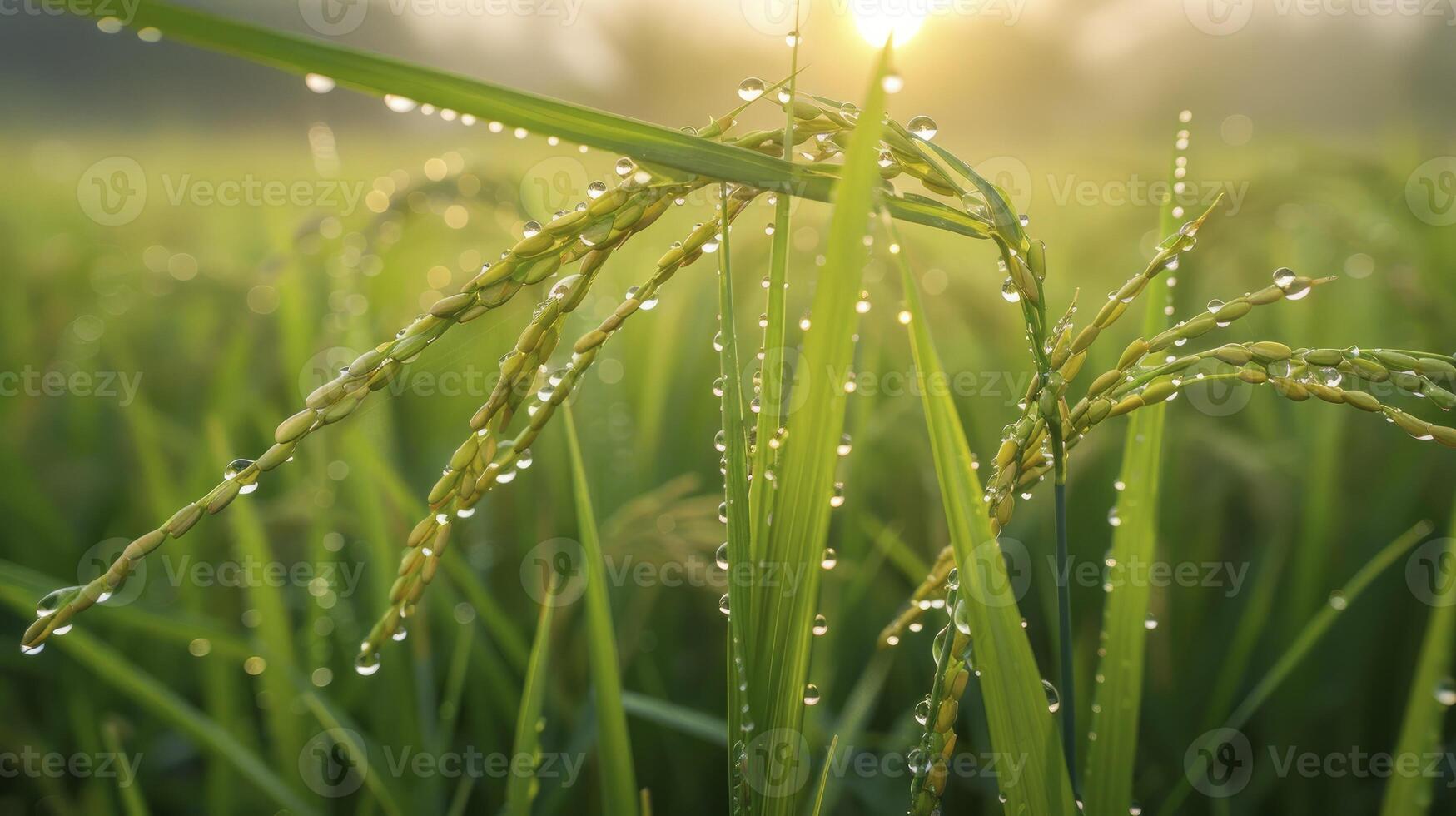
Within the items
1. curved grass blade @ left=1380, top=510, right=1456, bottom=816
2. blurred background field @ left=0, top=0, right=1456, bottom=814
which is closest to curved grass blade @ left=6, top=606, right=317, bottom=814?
blurred background field @ left=0, top=0, right=1456, bottom=814

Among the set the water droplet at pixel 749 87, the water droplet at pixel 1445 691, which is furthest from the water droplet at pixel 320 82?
the water droplet at pixel 1445 691

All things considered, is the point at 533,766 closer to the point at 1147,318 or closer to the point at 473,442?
the point at 473,442

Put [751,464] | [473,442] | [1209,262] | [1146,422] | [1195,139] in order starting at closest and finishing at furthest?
1. [473,442]
2. [751,464]
3. [1146,422]
4. [1209,262]
5. [1195,139]

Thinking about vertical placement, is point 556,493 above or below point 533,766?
above

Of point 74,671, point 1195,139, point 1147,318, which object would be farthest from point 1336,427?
point 1195,139

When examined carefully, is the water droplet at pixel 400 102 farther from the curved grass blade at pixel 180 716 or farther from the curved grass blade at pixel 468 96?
the curved grass blade at pixel 180 716

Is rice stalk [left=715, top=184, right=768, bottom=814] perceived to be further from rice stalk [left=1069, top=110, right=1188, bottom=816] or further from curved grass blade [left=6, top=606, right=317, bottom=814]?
curved grass blade [left=6, top=606, right=317, bottom=814]
